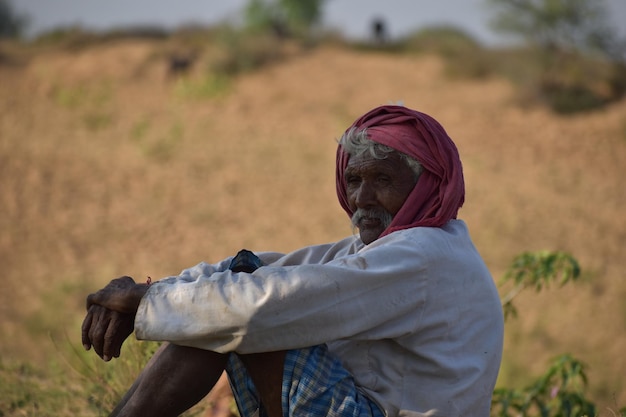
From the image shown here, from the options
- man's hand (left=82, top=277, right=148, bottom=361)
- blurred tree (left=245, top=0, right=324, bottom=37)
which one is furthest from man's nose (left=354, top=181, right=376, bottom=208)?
blurred tree (left=245, top=0, right=324, bottom=37)

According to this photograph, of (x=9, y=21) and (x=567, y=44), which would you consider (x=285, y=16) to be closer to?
(x=567, y=44)

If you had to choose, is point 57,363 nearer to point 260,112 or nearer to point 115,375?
point 115,375

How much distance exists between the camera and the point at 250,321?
2312mm

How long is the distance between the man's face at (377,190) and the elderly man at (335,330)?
4.9 inches

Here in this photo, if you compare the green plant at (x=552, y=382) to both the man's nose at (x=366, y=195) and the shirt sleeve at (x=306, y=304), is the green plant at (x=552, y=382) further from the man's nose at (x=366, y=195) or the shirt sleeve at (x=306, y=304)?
the shirt sleeve at (x=306, y=304)

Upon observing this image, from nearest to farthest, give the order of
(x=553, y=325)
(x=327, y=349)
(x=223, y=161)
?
(x=327, y=349) < (x=553, y=325) < (x=223, y=161)

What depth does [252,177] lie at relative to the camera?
53.3ft

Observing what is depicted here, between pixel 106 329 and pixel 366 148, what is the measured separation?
1003 mm

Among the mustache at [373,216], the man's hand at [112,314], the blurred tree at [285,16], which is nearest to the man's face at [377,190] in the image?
the mustache at [373,216]

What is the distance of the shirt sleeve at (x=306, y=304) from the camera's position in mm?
2322

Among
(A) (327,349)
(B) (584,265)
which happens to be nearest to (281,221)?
(B) (584,265)

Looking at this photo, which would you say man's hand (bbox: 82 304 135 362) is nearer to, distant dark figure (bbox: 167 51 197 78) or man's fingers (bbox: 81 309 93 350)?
man's fingers (bbox: 81 309 93 350)

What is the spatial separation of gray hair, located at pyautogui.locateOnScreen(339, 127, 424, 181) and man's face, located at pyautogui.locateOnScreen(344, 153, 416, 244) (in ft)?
0.04

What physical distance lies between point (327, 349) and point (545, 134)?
15.3m
